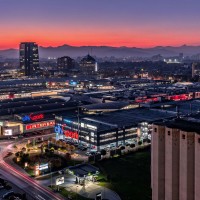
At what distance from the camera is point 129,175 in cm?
3956

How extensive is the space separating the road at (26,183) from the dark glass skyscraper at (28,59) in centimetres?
12301

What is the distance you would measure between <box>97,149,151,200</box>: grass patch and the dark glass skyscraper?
124631 mm

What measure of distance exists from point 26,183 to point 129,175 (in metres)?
11.1

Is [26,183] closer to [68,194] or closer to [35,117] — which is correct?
[68,194]

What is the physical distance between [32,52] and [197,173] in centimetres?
15051

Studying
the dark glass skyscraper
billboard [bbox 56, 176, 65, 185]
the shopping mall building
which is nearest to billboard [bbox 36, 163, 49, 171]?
billboard [bbox 56, 176, 65, 185]

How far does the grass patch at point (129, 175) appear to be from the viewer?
3497 centimetres

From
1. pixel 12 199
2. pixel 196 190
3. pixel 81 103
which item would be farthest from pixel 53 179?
pixel 81 103

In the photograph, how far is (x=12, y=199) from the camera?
3194 centimetres

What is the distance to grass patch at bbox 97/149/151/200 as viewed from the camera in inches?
1377

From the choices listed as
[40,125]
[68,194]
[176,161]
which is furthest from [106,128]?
[176,161]

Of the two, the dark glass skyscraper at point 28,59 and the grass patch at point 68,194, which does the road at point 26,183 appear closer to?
the grass patch at point 68,194

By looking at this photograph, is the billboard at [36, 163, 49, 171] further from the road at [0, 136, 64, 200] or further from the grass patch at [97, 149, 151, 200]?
the grass patch at [97, 149, 151, 200]

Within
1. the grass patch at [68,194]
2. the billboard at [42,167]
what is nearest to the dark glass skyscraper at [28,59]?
the billboard at [42,167]
